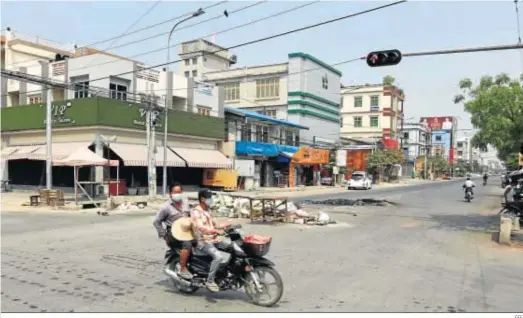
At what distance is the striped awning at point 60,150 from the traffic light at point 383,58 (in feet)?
70.5

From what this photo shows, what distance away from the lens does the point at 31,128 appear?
1267 inches

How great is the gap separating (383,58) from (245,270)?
7931 mm

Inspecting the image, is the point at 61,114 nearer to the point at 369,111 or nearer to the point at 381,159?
the point at 381,159

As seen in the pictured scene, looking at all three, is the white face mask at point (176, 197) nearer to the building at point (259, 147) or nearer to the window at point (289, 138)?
the building at point (259, 147)

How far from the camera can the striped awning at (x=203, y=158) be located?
110 feet

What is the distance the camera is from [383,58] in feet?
39.6

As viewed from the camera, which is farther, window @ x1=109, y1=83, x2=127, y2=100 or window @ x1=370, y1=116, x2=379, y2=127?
window @ x1=370, y1=116, x2=379, y2=127

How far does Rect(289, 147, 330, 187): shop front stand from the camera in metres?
46.8

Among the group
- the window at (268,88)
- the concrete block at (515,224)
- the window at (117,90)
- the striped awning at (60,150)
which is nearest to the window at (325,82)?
the window at (268,88)

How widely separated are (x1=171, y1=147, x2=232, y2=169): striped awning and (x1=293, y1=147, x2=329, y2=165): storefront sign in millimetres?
10660

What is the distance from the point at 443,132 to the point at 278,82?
94.8 meters

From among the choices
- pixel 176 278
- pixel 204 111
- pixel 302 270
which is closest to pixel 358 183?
pixel 204 111

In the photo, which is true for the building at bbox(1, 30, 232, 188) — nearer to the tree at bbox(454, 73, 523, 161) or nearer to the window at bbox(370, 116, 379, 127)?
the tree at bbox(454, 73, 523, 161)

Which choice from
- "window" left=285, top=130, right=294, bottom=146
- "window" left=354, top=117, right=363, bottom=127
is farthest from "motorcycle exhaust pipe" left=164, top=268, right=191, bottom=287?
"window" left=354, top=117, right=363, bottom=127
